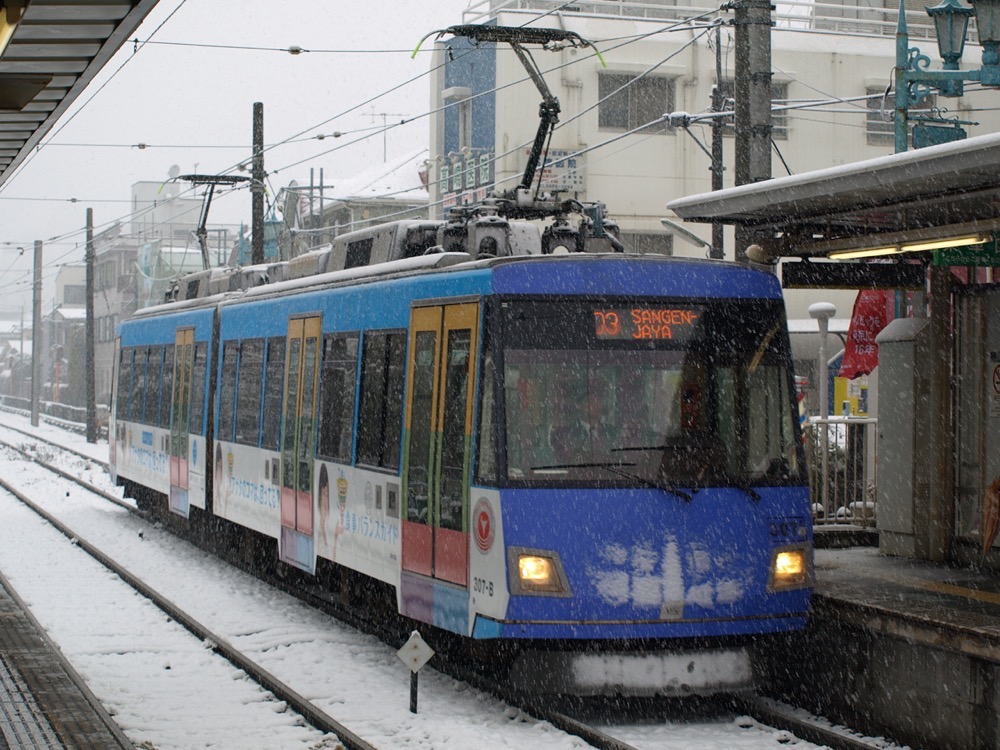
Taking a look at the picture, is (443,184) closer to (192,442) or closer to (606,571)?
(192,442)

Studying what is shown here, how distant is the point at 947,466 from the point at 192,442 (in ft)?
30.2

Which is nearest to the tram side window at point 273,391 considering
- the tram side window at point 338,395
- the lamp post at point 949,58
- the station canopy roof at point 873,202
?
the tram side window at point 338,395

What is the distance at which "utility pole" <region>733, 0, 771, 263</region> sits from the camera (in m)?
12.1

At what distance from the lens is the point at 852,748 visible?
8.30m

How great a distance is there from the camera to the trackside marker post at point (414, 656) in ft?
30.2

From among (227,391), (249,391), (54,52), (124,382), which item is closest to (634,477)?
(54,52)

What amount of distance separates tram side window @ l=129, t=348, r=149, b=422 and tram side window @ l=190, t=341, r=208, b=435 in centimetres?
321

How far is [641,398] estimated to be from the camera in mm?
9234

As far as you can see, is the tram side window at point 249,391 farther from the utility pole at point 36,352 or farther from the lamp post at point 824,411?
the utility pole at point 36,352

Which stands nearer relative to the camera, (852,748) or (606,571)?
(852,748)

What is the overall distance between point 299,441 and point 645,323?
178 inches

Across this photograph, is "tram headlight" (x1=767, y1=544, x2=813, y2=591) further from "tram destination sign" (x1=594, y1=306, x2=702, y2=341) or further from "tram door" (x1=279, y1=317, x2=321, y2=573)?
"tram door" (x1=279, y1=317, x2=321, y2=573)

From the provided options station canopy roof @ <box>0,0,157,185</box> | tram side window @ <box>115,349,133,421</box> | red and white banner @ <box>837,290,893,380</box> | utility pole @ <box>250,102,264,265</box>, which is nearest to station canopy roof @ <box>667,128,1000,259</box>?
red and white banner @ <box>837,290,893,380</box>


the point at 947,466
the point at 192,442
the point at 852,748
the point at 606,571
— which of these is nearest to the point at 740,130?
the point at 947,466
